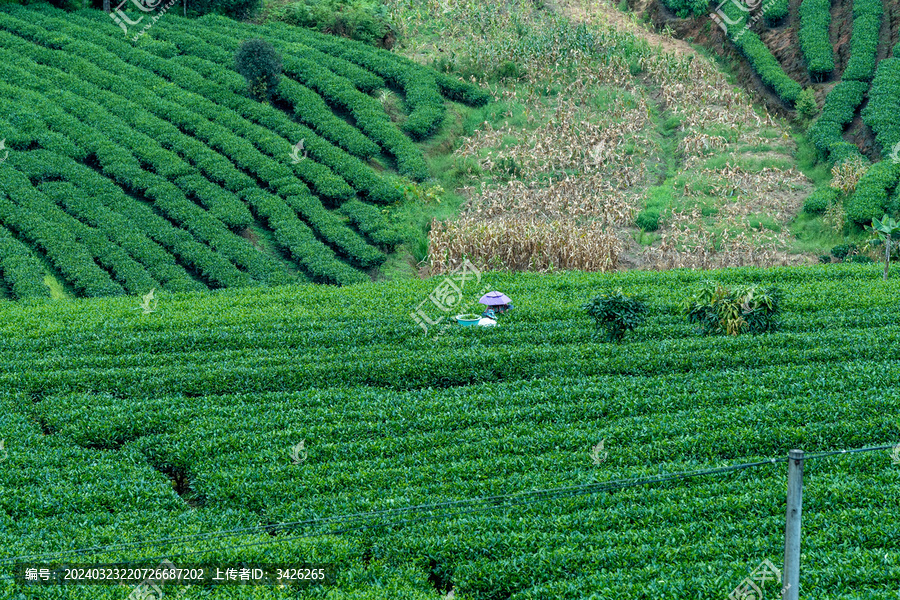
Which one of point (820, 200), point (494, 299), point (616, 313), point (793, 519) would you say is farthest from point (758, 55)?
point (793, 519)

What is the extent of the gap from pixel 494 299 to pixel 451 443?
22.4ft

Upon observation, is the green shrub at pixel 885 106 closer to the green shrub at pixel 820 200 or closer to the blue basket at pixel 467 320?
the green shrub at pixel 820 200

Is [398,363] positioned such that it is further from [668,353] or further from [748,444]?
[748,444]

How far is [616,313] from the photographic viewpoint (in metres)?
21.7

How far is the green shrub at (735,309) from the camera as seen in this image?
21688 millimetres

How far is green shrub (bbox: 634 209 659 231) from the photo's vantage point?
31.6 meters

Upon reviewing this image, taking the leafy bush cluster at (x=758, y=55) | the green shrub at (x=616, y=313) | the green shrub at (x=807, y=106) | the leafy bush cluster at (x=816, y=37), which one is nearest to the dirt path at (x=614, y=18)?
the leafy bush cluster at (x=758, y=55)

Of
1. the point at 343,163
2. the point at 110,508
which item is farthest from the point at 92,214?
the point at 110,508

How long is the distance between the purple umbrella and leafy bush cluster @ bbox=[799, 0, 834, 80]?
21.7 meters

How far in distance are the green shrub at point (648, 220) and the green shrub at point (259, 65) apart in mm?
16051

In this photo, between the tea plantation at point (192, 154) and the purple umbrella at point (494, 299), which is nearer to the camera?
the purple umbrella at point (494, 299)

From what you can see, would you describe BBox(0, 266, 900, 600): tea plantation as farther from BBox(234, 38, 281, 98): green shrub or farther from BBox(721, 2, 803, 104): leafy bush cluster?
BBox(721, 2, 803, 104): leafy bush cluster

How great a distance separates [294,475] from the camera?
53.8 ft

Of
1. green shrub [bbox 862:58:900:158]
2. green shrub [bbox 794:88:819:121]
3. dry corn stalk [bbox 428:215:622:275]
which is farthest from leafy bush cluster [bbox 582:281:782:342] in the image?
green shrub [bbox 794:88:819:121]
